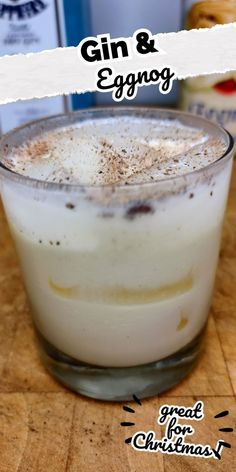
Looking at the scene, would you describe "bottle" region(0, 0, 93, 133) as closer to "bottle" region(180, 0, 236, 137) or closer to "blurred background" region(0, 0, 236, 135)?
"blurred background" region(0, 0, 236, 135)

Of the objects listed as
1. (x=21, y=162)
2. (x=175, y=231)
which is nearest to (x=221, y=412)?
(x=175, y=231)

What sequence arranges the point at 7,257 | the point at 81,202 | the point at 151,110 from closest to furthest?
the point at 81,202 < the point at 151,110 < the point at 7,257

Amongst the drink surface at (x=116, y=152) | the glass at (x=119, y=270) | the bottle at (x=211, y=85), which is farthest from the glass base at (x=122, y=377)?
the bottle at (x=211, y=85)

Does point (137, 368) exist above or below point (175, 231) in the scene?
below

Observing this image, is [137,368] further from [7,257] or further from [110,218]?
[7,257]

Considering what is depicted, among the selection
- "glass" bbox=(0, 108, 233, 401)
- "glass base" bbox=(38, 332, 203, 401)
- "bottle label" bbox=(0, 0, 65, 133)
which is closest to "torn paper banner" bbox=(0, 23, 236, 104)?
"glass" bbox=(0, 108, 233, 401)
